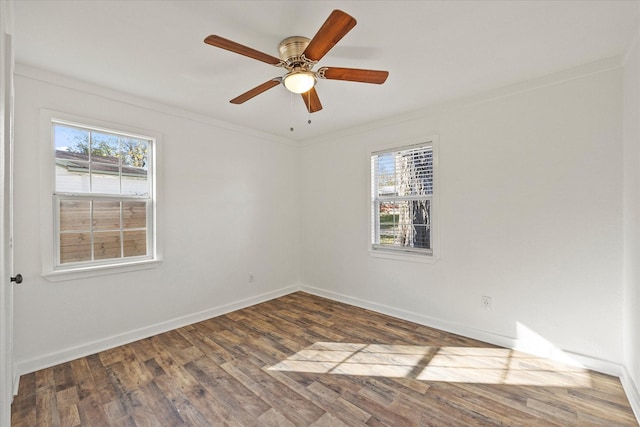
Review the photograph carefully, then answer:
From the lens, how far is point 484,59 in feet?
7.32

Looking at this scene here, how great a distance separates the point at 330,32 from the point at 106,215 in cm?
269

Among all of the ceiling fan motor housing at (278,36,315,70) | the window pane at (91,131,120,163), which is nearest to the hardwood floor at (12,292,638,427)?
the window pane at (91,131,120,163)

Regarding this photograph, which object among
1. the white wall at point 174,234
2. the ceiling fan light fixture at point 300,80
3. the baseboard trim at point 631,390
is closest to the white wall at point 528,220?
the baseboard trim at point 631,390

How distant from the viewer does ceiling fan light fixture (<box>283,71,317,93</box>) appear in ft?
6.42

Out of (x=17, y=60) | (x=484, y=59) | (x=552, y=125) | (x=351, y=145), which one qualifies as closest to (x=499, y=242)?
(x=552, y=125)

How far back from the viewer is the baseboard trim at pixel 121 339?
2349mm

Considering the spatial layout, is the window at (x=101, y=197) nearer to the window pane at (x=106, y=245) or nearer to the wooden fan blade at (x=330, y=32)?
the window pane at (x=106, y=245)

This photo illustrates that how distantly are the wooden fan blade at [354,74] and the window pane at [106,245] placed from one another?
2.54 m

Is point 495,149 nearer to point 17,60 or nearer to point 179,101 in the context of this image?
point 179,101

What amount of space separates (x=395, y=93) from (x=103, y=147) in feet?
9.53

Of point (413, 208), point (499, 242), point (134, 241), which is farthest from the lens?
point (413, 208)

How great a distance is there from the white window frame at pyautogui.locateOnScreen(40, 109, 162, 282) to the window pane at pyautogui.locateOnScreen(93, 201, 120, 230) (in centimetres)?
7

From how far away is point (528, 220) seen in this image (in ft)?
8.55

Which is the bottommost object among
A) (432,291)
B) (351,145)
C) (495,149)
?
(432,291)
